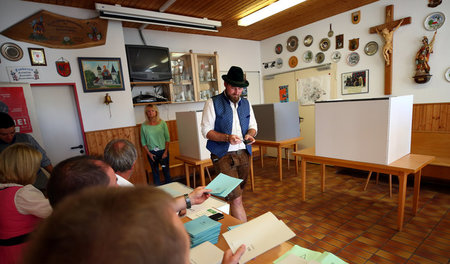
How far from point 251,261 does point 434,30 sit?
4257mm

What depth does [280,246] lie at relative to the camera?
40.1 inches

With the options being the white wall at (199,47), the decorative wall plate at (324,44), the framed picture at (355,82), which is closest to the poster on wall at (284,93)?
the white wall at (199,47)

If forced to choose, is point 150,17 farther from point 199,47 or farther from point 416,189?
point 416,189

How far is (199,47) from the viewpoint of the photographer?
4.76m

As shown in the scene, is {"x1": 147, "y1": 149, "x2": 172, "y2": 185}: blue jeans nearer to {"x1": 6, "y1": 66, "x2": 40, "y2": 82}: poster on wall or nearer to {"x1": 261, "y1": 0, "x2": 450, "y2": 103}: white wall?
{"x1": 6, "y1": 66, "x2": 40, "y2": 82}: poster on wall

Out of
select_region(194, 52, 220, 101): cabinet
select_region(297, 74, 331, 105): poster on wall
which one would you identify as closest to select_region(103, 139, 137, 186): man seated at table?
select_region(194, 52, 220, 101): cabinet

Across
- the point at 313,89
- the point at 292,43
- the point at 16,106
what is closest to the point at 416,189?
the point at 313,89

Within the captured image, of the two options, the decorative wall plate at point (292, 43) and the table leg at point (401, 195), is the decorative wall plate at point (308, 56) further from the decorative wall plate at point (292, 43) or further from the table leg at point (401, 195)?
the table leg at point (401, 195)

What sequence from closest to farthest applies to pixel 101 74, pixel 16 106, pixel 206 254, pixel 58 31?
1. pixel 206 254
2. pixel 16 106
3. pixel 58 31
4. pixel 101 74

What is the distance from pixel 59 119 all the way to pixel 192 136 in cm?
198

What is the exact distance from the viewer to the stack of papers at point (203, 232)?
103 centimetres

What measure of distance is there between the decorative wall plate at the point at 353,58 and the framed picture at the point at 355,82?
181mm

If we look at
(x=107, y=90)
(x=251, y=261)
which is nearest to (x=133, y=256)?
(x=251, y=261)

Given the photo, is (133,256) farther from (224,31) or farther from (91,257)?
(224,31)
